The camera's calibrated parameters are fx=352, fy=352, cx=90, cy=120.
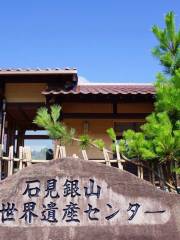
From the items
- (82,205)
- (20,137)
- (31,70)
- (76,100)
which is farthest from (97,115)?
(82,205)

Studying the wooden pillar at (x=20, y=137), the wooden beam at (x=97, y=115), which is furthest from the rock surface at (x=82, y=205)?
the wooden pillar at (x=20, y=137)

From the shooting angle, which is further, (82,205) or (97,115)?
(97,115)

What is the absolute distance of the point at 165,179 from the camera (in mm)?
5398

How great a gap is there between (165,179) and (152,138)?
769mm

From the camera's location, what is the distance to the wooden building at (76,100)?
8.83m

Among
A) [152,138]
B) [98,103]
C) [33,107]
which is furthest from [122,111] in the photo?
[152,138]

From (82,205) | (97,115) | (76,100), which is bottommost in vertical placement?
(82,205)

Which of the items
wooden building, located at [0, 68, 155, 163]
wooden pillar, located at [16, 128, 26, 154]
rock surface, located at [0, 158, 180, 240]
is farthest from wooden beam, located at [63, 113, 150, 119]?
rock surface, located at [0, 158, 180, 240]

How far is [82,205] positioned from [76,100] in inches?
195

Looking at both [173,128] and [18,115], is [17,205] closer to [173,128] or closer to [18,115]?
[173,128]

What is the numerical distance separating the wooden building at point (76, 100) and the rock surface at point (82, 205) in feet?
13.8

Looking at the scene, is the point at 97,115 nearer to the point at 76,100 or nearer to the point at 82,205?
the point at 76,100

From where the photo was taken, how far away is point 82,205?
4.49 m

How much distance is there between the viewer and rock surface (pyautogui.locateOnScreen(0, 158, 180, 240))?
431 centimetres
